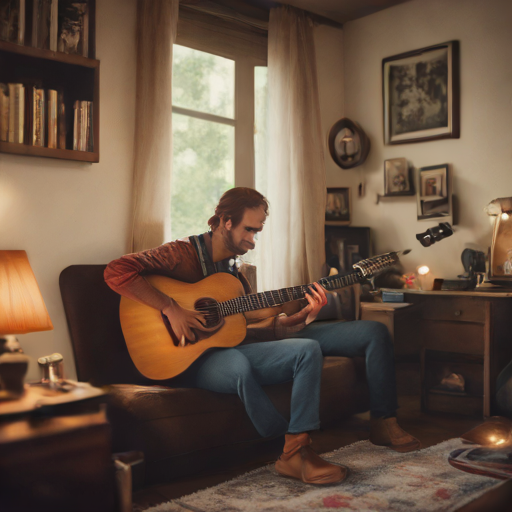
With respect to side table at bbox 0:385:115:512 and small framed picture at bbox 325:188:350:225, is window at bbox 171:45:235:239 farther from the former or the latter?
side table at bbox 0:385:115:512

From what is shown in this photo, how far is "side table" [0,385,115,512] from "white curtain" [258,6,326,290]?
1.88m

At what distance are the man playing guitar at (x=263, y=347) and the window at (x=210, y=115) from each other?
2.25ft

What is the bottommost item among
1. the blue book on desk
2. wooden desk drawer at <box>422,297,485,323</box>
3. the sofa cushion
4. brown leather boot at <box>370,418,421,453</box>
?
brown leather boot at <box>370,418,421,453</box>

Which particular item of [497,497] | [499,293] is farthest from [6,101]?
[499,293]

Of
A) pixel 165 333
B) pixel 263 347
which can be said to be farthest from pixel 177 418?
pixel 263 347

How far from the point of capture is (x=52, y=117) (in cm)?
227

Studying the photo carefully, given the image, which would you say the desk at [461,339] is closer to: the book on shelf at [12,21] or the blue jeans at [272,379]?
the blue jeans at [272,379]

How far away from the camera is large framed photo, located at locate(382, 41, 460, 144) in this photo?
3.25 metres

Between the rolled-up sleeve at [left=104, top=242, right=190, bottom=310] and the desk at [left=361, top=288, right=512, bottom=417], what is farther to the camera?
the desk at [left=361, top=288, right=512, bottom=417]

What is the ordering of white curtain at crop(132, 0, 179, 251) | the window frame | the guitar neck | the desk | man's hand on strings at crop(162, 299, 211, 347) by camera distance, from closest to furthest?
1. man's hand on strings at crop(162, 299, 211, 347)
2. the guitar neck
3. white curtain at crop(132, 0, 179, 251)
4. the desk
5. the window frame

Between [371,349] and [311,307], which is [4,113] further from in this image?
[371,349]

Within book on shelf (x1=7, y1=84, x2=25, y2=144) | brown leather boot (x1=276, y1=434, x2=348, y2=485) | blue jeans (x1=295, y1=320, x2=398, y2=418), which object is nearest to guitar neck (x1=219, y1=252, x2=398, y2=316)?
blue jeans (x1=295, y1=320, x2=398, y2=418)

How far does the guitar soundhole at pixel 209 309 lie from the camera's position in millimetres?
2117

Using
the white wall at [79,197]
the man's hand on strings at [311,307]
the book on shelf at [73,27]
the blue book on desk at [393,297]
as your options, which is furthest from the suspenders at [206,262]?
the blue book on desk at [393,297]
